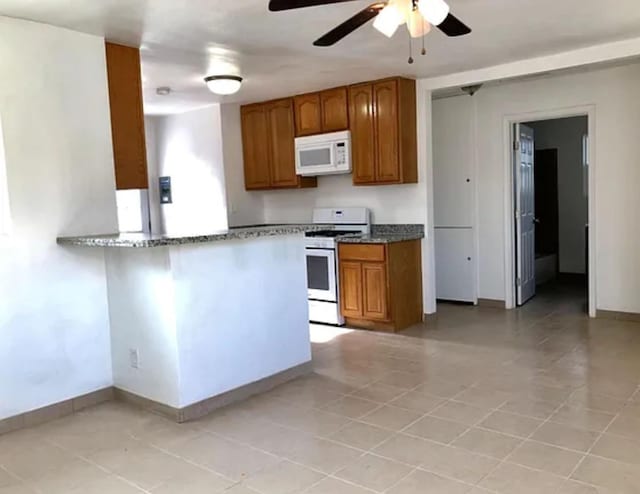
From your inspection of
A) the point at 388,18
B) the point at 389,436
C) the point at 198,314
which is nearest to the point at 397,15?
the point at 388,18

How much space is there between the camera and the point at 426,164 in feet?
17.4

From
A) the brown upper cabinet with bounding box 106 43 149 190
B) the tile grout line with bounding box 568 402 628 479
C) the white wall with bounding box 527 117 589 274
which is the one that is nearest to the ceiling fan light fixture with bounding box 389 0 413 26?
the brown upper cabinet with bounding box 106 43 149 190

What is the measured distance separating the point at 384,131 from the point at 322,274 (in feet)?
4.85

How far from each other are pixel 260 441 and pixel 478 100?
4367mm

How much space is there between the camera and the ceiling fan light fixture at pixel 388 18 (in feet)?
8.46

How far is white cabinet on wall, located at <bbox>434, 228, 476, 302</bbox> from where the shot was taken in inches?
236

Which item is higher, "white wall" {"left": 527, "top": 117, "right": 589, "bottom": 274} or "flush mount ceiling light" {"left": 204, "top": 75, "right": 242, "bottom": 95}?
"flush mount ceiling light" {"left": 204, "top": 75, "right": 242, "bottom": 95}

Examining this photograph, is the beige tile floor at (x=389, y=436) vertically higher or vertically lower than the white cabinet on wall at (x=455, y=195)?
lower

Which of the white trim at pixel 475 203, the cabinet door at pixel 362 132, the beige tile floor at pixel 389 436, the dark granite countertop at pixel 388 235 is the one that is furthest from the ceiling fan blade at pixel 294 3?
the white trim at pixel 475 203

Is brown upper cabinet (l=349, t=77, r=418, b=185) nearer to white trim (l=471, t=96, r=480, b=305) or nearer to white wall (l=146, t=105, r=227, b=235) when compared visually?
white trim (l=471, t=96, r=480, b=305)

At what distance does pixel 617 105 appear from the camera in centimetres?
498

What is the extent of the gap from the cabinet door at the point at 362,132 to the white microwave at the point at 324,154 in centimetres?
8

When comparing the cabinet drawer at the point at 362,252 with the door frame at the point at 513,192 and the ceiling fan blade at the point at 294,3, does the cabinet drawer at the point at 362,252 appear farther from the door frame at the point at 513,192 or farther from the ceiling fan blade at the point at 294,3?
the ceiling fan blade at the point at 294,3

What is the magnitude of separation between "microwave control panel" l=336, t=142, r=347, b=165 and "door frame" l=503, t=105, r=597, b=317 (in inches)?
65.5
